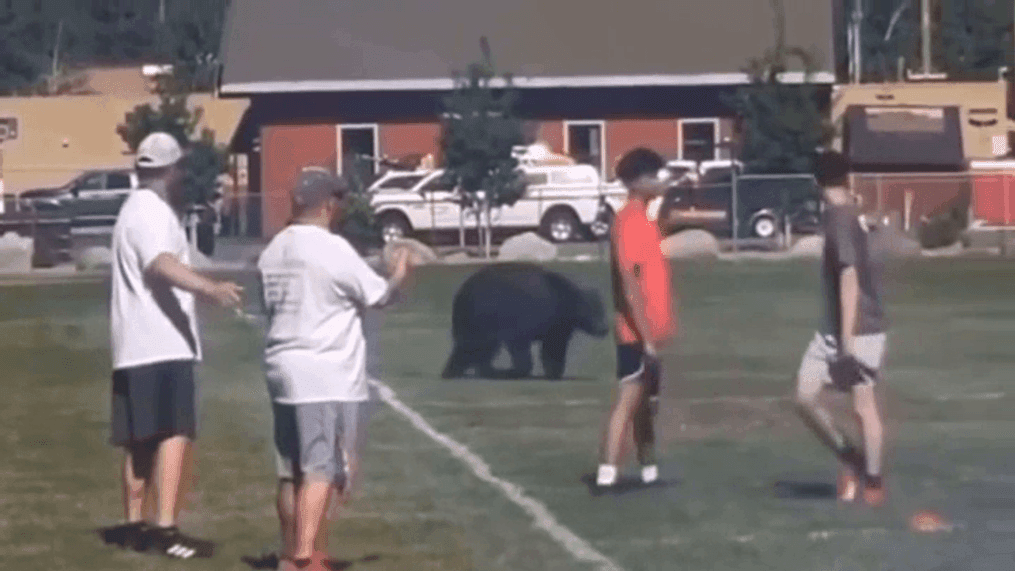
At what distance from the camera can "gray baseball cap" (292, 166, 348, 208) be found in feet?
34.2

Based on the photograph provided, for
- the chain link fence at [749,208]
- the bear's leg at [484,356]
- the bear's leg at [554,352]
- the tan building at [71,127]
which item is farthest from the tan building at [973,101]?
the bear's leg at [554,352]

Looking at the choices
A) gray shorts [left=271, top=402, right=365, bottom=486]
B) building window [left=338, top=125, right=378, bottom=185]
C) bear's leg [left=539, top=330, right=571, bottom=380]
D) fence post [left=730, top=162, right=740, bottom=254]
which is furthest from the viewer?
building window [left=338, top=125, right=378, bottom=185]

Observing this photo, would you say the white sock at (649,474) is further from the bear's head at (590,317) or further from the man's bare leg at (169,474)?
the bear's head at (590,317)

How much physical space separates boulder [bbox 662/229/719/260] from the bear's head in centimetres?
1973

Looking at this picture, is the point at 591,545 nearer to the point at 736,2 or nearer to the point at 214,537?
the point at 214,537

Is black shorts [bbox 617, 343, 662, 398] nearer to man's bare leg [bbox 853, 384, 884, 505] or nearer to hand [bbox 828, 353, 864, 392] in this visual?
hand [bbox 828, 353, 864, 392]

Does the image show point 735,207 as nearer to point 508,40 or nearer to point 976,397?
point 508,40

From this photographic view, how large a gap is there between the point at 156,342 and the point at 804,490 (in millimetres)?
3812

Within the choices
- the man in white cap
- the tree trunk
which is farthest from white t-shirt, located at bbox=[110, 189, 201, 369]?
the tree trunk

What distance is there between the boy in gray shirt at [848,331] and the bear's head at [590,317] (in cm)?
766

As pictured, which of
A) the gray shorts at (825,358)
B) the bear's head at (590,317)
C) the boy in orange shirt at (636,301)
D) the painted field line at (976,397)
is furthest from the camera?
the bear's head at (590,317)

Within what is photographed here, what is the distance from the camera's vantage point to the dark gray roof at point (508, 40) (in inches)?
2205

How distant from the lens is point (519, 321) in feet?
67.3

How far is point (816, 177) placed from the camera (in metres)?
12.8
